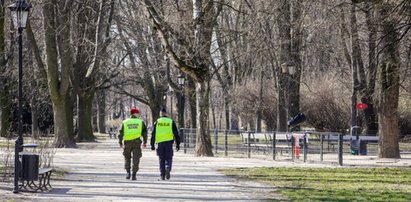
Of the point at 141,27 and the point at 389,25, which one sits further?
the point at 141,27

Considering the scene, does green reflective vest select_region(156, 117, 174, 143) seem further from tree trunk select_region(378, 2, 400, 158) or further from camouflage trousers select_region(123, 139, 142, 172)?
tree trunk select_region(378, 2, 400, 158)

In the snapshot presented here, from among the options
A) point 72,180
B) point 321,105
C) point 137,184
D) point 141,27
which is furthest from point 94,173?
point 321,105

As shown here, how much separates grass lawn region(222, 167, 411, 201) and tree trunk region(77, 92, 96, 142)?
26734mm

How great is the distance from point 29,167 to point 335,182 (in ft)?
24.3

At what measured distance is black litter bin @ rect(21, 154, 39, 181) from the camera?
16312 mm

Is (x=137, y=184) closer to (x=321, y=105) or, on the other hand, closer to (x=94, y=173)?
(x=94, y=173)

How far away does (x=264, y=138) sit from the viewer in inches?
1336

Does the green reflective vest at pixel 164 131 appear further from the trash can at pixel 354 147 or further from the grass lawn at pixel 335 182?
the trash can at pixel 354 147

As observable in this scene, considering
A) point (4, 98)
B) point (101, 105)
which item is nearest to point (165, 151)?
point (4, 98)

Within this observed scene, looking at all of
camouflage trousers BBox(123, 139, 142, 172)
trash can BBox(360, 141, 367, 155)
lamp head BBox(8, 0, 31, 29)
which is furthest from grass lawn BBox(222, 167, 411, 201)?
trash can BBox(360, 141, 367, 155)

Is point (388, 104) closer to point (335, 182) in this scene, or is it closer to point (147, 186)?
point (335, 182)

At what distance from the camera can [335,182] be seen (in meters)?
19.8

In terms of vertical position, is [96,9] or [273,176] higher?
[96,9]

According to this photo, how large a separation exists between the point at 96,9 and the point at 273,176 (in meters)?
24.8
